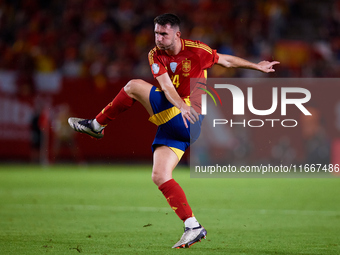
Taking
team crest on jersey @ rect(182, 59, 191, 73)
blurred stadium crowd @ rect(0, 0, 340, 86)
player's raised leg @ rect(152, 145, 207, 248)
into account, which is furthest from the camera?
blurred stadium crowd @ rect(0, 0, 340, 86)

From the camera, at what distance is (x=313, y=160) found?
52.9ft

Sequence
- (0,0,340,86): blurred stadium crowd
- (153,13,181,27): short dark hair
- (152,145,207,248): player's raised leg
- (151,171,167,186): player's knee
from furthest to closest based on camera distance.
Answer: (0,0,340,86): blurred stadium crowd, (151,171,167,186): player's knee, (153,13,181,27): short dark hair, (152,145,207,248): player's raised leg

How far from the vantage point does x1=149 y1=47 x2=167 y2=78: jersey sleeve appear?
5.79 m

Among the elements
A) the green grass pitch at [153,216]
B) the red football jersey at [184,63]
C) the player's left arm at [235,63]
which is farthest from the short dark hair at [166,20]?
the green grass pitch at [153,216]

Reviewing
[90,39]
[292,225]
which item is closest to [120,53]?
[90,39]

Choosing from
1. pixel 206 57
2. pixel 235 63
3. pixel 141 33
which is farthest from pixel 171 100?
pixel 141 33

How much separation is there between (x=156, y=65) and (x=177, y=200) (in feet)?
4.31

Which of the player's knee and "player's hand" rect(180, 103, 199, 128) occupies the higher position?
"player's hand" rect(180, 103, 199, 128)

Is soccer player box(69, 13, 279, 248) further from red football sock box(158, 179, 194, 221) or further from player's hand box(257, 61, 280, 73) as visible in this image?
player's hand box(257, 61, 280, 73)

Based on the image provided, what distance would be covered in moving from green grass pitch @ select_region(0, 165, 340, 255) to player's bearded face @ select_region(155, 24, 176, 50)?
194 centimetres

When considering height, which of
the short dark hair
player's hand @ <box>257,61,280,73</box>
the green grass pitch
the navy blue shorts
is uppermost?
the short dark hair

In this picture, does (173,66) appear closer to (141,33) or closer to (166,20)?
(166,20)

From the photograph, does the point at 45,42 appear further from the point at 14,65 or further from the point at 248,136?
the point at 248,136

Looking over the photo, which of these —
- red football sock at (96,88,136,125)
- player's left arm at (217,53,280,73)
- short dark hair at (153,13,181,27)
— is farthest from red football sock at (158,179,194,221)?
short dark hair at (153,13,181,27)
